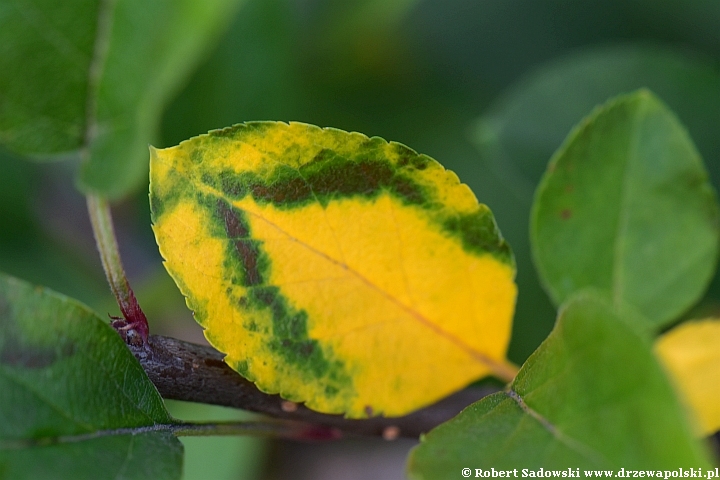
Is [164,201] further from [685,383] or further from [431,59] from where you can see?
[431,59]

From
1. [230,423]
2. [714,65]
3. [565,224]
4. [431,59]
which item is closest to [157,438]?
[230,423]

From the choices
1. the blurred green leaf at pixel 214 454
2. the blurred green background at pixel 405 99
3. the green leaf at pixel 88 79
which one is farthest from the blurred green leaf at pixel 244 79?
the blurred green leaf at pixel 214 454

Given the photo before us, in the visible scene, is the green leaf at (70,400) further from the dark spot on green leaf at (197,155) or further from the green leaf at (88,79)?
the green leaf at (88,79)

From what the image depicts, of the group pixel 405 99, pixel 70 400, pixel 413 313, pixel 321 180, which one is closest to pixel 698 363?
pixel 413 313

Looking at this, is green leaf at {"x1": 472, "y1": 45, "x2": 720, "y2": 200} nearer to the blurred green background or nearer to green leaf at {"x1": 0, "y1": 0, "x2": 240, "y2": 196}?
the blurred green background

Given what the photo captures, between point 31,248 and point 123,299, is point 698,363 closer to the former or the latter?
point 123,299
